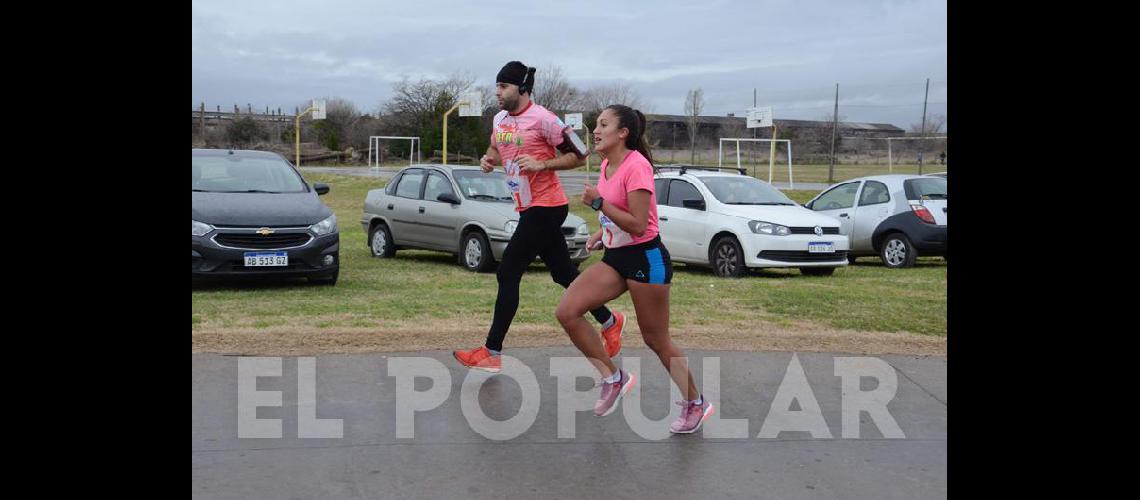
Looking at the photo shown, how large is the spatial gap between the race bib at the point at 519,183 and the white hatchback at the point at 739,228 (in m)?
7.58

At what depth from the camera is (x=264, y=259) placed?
11195 millimetres

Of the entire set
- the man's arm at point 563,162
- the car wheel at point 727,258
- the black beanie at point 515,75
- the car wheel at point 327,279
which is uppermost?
the black beanie at point 515,75

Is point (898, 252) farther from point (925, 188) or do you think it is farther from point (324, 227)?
point (324, 227)

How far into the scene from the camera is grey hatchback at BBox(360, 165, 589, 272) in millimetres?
14492

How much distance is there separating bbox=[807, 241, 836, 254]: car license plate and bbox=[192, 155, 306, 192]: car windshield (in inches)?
258

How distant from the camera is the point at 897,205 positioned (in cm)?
1597

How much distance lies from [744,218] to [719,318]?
472cm

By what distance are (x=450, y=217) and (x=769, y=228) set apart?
439cm

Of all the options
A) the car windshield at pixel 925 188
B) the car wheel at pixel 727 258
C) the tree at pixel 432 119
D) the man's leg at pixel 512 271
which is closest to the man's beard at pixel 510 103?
the man's leg at pixel 512 271

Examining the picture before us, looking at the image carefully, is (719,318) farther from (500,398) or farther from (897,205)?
(897,205)

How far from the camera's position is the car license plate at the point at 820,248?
14.2 meters

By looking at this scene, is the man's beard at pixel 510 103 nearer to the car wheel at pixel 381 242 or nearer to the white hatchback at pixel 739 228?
the white hatchback at pixel 739 228

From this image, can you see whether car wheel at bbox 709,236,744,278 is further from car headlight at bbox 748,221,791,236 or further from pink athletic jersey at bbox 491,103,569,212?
pink athletic jersey at bbox 491,103,569,212
